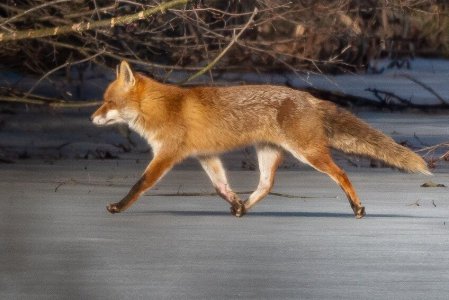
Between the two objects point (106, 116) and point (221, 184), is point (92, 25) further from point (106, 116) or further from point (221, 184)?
point (221, 184)

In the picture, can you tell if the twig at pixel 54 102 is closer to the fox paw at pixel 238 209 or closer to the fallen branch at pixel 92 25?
the fallen branch at pixel 92 25

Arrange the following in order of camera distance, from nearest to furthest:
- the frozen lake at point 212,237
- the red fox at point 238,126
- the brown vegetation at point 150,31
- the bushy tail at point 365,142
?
1. the frozen lake at point 212,237
2. the red fox at point 238,126
3. the bushy tail at point 365,142
4. the brown vegetation at point 150,31

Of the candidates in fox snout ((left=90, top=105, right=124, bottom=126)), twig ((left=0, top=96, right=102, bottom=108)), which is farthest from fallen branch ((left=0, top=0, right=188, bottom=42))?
twig ((left=0, top=96, right=102, bottom=108))

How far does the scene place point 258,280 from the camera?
6.25 m

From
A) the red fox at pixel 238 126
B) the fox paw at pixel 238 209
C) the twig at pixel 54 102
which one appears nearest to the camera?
the fox paw at pixel 238 209

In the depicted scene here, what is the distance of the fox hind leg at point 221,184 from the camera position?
910 cm

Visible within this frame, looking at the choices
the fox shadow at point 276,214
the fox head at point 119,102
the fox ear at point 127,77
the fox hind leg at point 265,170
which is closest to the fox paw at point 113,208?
the fox shadow at point 276,214

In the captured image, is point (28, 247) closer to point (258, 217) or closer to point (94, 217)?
point (94, 217)

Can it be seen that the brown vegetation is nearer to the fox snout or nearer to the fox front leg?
the fox snout

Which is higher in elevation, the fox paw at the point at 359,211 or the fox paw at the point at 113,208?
the fox paw at the point at 359,211

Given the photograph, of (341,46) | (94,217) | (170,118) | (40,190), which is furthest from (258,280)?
(341,46)

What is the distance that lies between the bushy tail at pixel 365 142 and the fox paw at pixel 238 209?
0.85 metres

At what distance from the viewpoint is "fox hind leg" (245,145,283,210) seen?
9375 millimetres

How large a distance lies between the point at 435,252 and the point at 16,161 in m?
6.01
